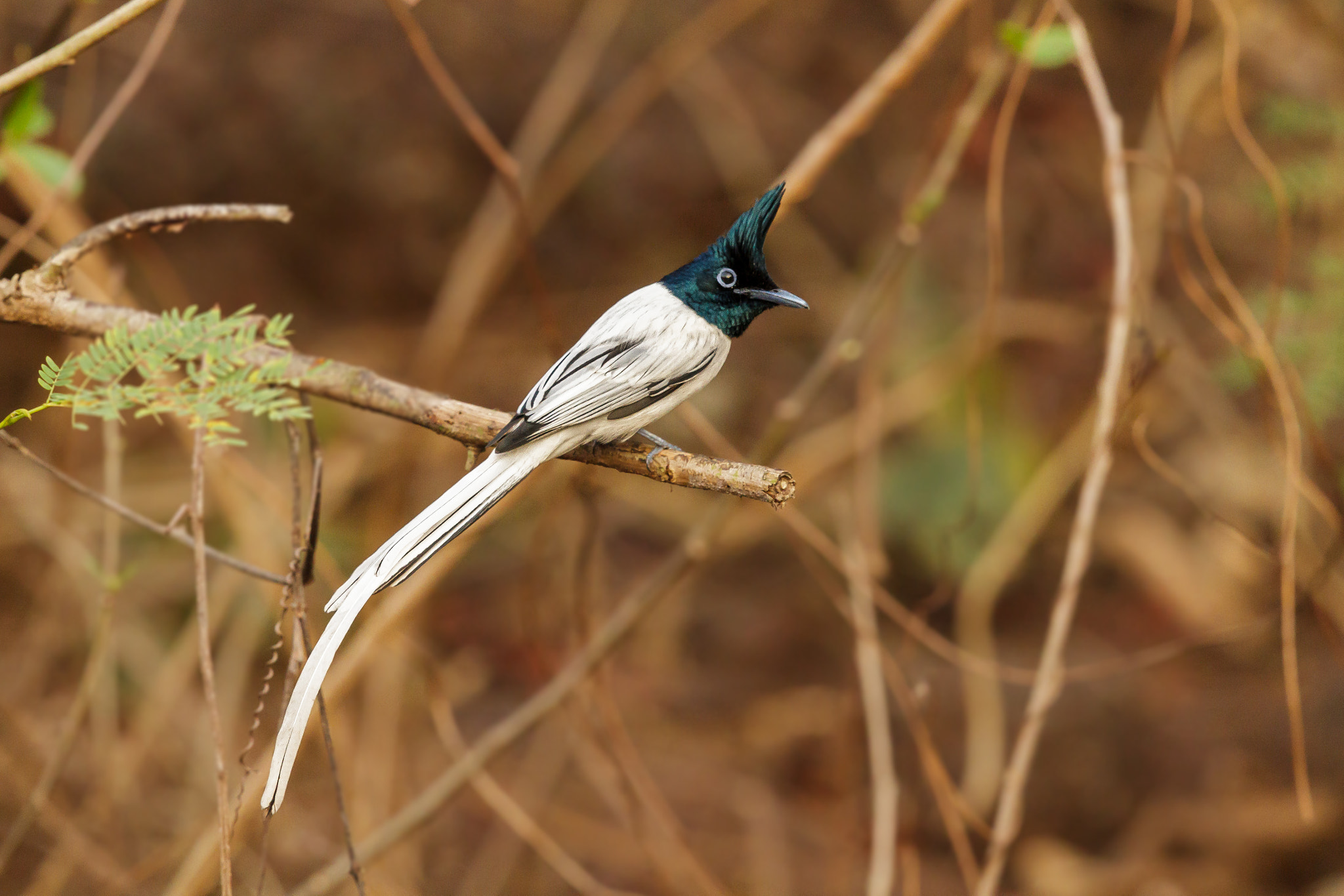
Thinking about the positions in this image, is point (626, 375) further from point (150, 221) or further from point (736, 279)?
point (150, 221)

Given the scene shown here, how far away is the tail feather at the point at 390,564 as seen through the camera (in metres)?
1.20

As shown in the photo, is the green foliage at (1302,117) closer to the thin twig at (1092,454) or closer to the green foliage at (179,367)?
the thin twig at (1092,454)

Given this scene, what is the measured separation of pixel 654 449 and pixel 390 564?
57cm

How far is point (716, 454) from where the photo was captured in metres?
3.19

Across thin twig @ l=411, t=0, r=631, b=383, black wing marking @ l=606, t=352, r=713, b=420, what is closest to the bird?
black wing marking @ l=606, t=352, r=713, b=420

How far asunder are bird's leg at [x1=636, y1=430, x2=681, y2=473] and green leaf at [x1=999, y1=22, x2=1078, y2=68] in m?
1.21

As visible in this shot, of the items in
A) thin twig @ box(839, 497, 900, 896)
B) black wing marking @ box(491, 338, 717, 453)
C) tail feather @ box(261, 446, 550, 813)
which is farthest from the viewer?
thin twig @ box(839, 497, 900, 896)

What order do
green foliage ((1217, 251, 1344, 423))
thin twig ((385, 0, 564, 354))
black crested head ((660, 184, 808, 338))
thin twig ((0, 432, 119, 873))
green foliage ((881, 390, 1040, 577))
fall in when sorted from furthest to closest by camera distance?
1. green foliage ((881, 390, 1040, 577))
2. green foliage ((1217, 251, 1344, 423))
3. thin twig ((0, 432, 119, 873))
4. thin twig ((385, 0, 564, 354))
5. black crested head ((660, 184, 808, 338))

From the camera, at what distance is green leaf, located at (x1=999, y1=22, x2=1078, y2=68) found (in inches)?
81.0

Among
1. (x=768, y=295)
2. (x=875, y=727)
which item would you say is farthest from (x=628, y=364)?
(x=875, y=727)

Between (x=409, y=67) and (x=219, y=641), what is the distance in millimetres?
3122

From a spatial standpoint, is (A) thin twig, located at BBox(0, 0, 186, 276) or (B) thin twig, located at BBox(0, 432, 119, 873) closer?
(A) thin twig, located at BBox(0, 0, 186, 276)

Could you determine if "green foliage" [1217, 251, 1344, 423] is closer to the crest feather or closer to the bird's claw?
the crest feather

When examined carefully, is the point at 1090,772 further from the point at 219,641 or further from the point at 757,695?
the point at 219,641
